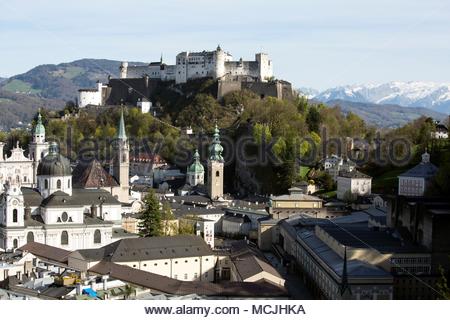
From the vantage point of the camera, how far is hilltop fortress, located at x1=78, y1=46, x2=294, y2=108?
61.8 meters

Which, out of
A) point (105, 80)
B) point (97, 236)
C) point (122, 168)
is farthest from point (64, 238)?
point (105, 80)

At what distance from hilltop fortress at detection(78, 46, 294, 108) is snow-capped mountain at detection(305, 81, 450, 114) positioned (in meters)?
8.10

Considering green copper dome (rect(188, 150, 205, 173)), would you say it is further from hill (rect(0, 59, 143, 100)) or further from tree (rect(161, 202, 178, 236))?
hill (rect(0, 59, 143, 100))

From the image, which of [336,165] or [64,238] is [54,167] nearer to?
[64,238]

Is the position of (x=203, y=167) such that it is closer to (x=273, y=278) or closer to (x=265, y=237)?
(x=265, y=237)

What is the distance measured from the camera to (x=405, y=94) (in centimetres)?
10119

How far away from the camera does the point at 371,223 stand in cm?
3222

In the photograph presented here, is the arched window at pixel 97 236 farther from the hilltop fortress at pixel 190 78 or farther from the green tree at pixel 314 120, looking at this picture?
the hilltop fortress at pixel 190 78

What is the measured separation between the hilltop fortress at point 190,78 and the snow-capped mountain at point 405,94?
319 inches

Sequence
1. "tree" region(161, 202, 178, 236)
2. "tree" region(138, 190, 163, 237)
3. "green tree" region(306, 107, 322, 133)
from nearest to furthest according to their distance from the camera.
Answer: "tree" region(138, 190, 163, 237) → "tree" region(161, 202, 178, 236) → "green tree" region(306, 107, 322, 133)

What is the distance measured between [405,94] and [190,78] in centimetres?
4382

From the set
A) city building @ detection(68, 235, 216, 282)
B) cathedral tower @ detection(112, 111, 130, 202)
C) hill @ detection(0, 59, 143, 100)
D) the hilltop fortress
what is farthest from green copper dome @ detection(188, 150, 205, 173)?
hill @ detection(0, 59, 143, 100)

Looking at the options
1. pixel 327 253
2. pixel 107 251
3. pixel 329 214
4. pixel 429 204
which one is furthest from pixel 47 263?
pixel 329 214

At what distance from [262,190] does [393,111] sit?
6468 cm
